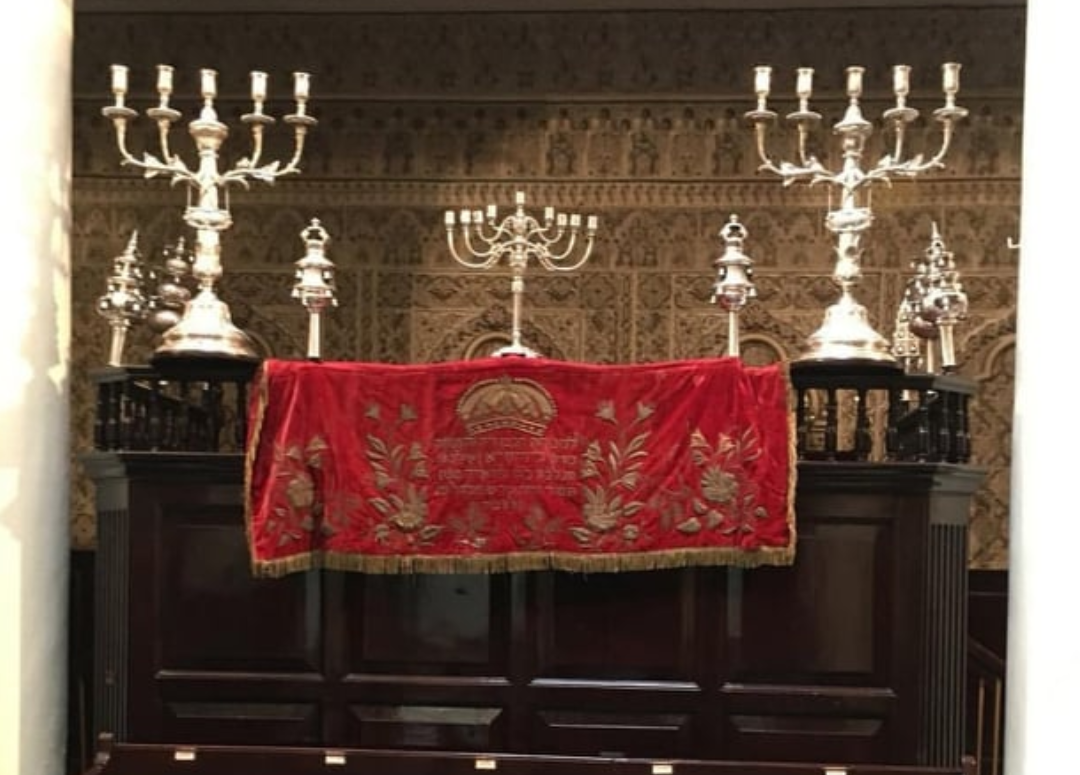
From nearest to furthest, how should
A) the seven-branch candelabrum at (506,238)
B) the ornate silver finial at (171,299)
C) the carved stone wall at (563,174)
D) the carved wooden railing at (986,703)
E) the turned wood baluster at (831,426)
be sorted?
the turned wood baluster at (831,426)
the carved wooden railing at (986,703)
the ornate silver finial at (171,299)
the seven-branch candelabrum at (506,238)
the carved stone wall at (563,174)

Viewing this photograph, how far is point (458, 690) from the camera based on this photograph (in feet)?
14.4

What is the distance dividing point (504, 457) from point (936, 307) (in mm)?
2096

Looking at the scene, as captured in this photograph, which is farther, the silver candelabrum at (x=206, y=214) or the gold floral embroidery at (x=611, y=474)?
the silver candelabrum at (x=206, y=214)

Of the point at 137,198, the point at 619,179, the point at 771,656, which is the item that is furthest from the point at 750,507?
the point at 137,198

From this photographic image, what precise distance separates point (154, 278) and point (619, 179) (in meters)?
3.08

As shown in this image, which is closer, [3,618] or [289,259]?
[3,618]

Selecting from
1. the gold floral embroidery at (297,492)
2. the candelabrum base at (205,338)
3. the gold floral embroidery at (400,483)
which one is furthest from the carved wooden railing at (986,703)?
the candelabrum base at (205,338)

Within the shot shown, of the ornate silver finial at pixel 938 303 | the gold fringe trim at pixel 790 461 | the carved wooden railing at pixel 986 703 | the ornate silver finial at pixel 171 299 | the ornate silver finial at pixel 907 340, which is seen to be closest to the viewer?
the gold fringe trim at pixel 790 461

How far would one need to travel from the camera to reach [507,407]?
4293 millimetres

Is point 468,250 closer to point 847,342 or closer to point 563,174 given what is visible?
point 563,174

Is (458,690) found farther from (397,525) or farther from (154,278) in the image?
(154,278)

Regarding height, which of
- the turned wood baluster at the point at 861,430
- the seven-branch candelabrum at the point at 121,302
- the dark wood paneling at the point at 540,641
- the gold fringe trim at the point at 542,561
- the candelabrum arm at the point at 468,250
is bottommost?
the dark wood paneling at the point at 540,641

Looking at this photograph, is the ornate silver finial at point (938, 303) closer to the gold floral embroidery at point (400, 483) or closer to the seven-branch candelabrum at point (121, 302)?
the gold floral embroidery at point (400, 483)

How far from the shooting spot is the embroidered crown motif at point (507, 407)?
14.1 feet
